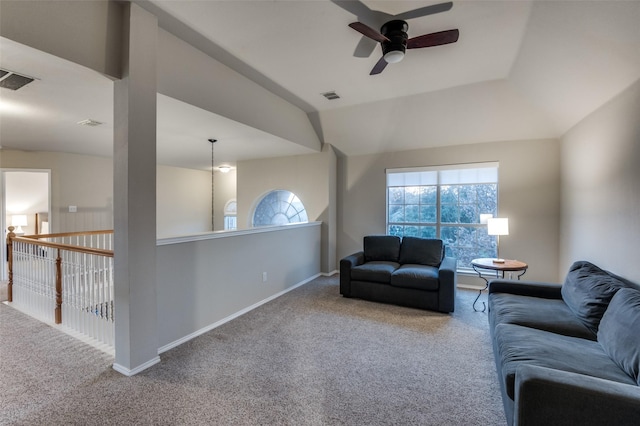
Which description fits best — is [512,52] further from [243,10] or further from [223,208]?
[223,208]

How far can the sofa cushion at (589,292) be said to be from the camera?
2.14 metres

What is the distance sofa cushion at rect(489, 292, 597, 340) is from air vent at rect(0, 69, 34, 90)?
4.38 metres

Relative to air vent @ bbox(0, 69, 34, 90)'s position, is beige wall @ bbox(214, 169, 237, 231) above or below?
below

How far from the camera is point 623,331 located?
1.72 metres

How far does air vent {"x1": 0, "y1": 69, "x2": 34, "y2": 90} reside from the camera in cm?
222

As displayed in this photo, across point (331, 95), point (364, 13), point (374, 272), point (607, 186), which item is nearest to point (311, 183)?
point (331, 95)

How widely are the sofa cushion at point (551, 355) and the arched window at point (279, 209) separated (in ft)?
14.5

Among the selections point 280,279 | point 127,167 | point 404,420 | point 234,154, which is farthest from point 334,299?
point 234,154

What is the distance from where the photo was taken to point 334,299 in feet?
13.7

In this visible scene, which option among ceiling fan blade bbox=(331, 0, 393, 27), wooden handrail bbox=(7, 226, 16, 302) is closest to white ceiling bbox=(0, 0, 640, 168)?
ceiling fan blade bbox=(331, 0, 393, 27)

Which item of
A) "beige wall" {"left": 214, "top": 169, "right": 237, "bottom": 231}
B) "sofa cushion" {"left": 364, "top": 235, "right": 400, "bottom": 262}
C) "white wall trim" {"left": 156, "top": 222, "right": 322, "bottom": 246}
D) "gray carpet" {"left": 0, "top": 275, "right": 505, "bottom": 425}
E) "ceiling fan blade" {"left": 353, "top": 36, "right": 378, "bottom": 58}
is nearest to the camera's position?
"gray carpet" {"left": 0, "top": 275, "right": 505, "bottom": 425}

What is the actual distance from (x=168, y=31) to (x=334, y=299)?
371 centimetres

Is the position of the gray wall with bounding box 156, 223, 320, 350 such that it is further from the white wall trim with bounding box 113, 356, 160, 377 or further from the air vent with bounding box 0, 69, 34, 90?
the air vent with bounding box 0, 69, 34, 90

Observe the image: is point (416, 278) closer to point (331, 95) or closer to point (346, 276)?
point (346, 276)
